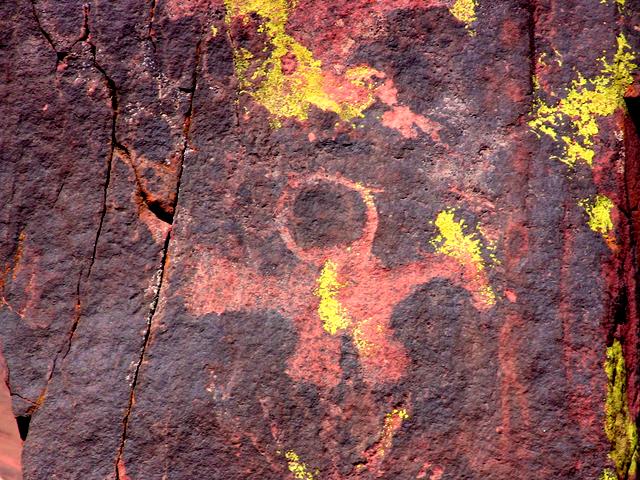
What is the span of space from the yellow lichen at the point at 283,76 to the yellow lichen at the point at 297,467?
0.66 meters

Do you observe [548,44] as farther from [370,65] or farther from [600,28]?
[370,65]

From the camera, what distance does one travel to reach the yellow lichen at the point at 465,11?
56.1 inches

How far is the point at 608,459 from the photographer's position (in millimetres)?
1348

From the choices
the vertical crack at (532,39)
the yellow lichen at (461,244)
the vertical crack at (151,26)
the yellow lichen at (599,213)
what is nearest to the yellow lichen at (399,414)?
the yellow lichen at (461,244)

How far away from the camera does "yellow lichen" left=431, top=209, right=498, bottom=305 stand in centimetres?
138

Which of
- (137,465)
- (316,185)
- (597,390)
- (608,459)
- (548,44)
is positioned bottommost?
(137,465)

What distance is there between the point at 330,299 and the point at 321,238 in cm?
12

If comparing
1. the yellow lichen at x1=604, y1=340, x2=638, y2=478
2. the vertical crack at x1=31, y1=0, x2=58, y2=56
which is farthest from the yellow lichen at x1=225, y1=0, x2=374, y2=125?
the yellow lichen at x1=604, y1=340, x2=638, y2=478

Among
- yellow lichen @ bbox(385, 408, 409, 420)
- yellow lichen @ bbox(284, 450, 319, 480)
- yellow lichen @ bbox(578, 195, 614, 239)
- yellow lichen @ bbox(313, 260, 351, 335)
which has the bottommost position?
yellow lichen @ bbox(284, 450, 319, 480)

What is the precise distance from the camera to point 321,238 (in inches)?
56.0

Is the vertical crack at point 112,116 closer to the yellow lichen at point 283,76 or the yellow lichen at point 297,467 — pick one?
the yellow lichen at point 283,76

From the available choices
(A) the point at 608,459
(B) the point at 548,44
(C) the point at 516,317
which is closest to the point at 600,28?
(B) the point at 548,44

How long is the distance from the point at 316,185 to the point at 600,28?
62 centimetres

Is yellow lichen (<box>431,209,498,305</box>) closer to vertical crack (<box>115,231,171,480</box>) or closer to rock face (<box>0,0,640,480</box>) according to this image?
rock face (<box>0,0,640,480</box>)
